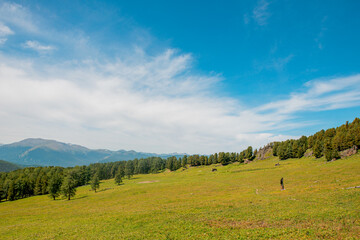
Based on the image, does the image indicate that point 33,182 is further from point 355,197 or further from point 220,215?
point 355,197

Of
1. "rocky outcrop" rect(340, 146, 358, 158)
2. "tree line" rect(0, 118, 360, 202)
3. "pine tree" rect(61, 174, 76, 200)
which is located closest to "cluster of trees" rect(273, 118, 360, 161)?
"tree line" rect(0, 118, 360, 202)

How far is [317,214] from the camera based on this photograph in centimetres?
2309

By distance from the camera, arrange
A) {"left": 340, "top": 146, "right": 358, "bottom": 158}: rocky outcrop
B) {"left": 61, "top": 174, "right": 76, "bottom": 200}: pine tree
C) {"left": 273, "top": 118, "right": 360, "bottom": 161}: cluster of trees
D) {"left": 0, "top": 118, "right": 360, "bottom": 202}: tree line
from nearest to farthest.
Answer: {"left": 61, "top": 174, "right": 76, "bottom": 200}: pine tree, {"left": 340, "top": 146, "right": 358, "bottom": 158}: rocky outcrop, {"left": 273, "top": 118, "right": 360, "bottom": 161}: cluster of trees, {"left": 0, "top": 118, "right": 360, "bottom": 202}: tree line

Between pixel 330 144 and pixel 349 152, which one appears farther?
pixel 330 144

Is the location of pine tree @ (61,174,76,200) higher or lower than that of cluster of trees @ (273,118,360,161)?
lower

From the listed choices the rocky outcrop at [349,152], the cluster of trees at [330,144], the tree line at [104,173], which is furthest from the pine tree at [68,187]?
the rocky outcrop at [349,152]

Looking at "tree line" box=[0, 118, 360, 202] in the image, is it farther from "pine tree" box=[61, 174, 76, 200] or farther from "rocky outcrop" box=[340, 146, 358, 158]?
"rocky outcrop" box=[340, 146, 358, 158]

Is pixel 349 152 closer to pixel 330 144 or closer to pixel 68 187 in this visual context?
pixel 330 144

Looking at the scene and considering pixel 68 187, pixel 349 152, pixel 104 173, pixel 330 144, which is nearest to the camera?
pixel 68 187

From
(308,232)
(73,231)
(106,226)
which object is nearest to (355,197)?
(308,232)

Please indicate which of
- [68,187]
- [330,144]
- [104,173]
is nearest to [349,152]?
[330,144]

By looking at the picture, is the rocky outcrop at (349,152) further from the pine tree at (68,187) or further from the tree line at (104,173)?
the pine tree at (68,187)

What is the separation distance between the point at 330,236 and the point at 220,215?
50.8 ft

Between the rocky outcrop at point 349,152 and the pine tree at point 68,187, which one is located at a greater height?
the rocky outcrop at point 349,152
